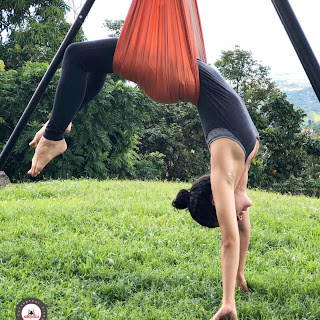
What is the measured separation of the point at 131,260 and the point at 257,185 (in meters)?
6.56

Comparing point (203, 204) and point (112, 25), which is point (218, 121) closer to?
point (203, 204)

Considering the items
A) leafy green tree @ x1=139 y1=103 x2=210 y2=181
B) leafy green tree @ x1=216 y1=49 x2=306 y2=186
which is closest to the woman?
leafy green tree @ x1=216 y1=49 x2=306 y2=186

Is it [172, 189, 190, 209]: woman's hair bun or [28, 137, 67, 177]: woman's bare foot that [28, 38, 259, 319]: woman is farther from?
[172, 189, 190, 209]: woman's hair bun

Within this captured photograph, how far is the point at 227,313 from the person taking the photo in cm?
172

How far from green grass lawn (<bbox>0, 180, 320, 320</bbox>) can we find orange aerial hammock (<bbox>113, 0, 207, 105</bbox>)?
1.12 m

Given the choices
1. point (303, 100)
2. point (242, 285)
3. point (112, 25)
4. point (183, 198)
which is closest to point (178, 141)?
point (112, 25)

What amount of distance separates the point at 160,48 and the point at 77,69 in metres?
0.36

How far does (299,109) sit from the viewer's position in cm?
919

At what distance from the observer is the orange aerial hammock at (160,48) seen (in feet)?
5.25

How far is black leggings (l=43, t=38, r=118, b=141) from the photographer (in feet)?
5.44

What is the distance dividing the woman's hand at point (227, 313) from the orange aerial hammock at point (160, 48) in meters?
0.90

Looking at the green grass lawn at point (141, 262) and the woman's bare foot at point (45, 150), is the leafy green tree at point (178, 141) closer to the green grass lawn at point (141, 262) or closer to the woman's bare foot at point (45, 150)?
the green grass lawn at point (141, 262)

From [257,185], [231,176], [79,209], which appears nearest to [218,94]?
[231,176]

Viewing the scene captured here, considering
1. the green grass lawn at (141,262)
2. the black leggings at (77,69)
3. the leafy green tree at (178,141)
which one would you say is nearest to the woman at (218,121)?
the black leggings at (77,69)
